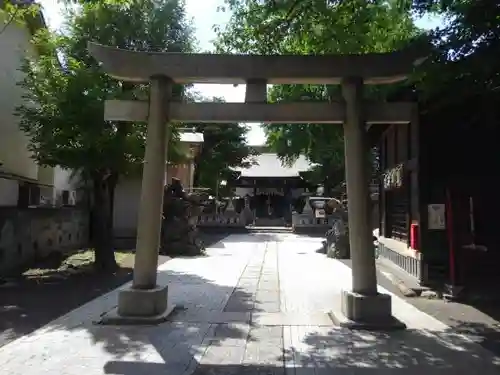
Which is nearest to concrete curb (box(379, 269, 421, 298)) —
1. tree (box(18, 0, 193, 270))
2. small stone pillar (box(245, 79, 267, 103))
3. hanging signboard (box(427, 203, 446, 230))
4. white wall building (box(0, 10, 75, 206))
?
hanging signboard (box(427, 203, 446, 230))

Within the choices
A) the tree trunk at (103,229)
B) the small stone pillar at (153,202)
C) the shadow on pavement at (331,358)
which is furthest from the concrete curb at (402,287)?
the tree trunk at (103,229)

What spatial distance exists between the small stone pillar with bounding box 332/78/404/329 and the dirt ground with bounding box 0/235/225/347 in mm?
5143

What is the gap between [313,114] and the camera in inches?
343

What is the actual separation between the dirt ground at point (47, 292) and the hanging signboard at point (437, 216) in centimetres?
769

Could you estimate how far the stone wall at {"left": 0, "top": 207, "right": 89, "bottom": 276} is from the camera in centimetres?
1366

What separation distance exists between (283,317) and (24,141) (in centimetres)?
1156

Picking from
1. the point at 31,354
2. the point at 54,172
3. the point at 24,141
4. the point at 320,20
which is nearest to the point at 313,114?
the point at 320,20

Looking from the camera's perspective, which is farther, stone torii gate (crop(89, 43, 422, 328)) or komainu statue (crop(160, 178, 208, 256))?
komainu statue (crop(160, 178, 208, 256))

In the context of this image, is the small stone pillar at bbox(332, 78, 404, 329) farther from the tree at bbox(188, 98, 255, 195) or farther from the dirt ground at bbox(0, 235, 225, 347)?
the tree at bbox(188, 98, 255, 195)

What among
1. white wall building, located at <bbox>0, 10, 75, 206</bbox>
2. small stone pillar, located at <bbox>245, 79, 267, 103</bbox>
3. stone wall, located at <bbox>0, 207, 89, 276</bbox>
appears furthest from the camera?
white wall building, located at <bbox>0, 10, 75, 206</bbox>

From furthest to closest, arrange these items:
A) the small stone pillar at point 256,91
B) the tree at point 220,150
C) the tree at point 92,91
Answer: the tree at point 220,150 < the tree at point 92,91 < the small stone pillar at point 256,91

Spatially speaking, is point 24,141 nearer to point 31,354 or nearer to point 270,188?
point 31,354

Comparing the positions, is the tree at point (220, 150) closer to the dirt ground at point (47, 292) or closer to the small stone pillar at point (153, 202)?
the dirt ground at point (47, 292)

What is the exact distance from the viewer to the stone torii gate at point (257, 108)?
8531mm
